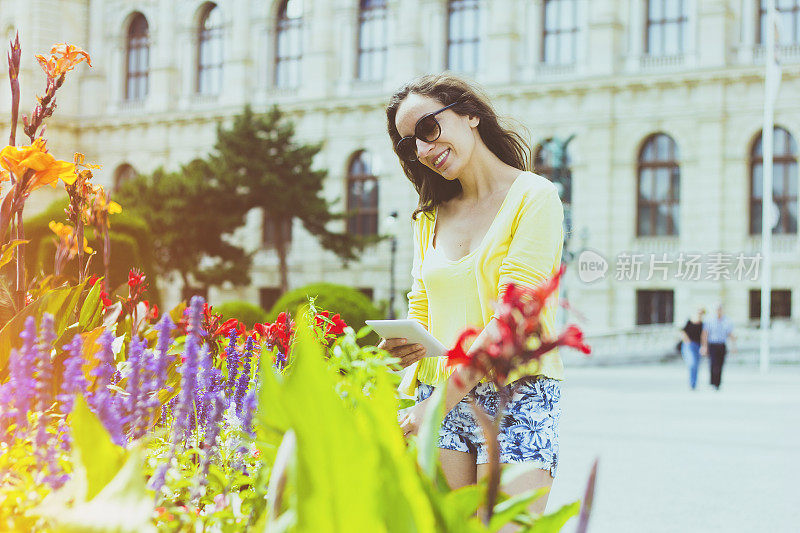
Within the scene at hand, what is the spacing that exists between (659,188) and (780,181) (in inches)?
136

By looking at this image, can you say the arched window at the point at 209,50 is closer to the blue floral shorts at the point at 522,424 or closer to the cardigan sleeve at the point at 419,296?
the cardigan sleeve at the point at 419,296

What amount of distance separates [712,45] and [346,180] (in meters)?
12.7

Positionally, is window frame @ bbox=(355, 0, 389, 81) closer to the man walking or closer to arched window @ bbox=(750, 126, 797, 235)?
arched window @ bbox=(750, 126, 797, 235)

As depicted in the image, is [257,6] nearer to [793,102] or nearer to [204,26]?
[204,26]

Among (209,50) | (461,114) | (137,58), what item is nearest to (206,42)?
(209,50)

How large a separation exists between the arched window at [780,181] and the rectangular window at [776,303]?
5.85 feet

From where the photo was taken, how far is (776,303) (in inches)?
1117

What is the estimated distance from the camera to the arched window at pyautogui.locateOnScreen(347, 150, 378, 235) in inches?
1378

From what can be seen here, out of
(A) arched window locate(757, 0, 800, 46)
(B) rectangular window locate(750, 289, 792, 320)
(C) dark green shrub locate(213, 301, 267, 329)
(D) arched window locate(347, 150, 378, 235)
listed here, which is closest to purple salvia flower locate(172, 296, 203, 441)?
(C) dark green shrub locate(213, 301, 267, 329)

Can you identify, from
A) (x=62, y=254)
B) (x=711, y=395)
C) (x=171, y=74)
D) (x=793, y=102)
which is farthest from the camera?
(x=171, y=74)

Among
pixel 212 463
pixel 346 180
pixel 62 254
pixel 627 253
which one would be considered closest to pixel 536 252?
pixel 212 463

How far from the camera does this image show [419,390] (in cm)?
256

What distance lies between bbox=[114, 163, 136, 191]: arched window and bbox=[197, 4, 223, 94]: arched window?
396 centimetres

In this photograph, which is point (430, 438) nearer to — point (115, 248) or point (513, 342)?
point (513, 342)
